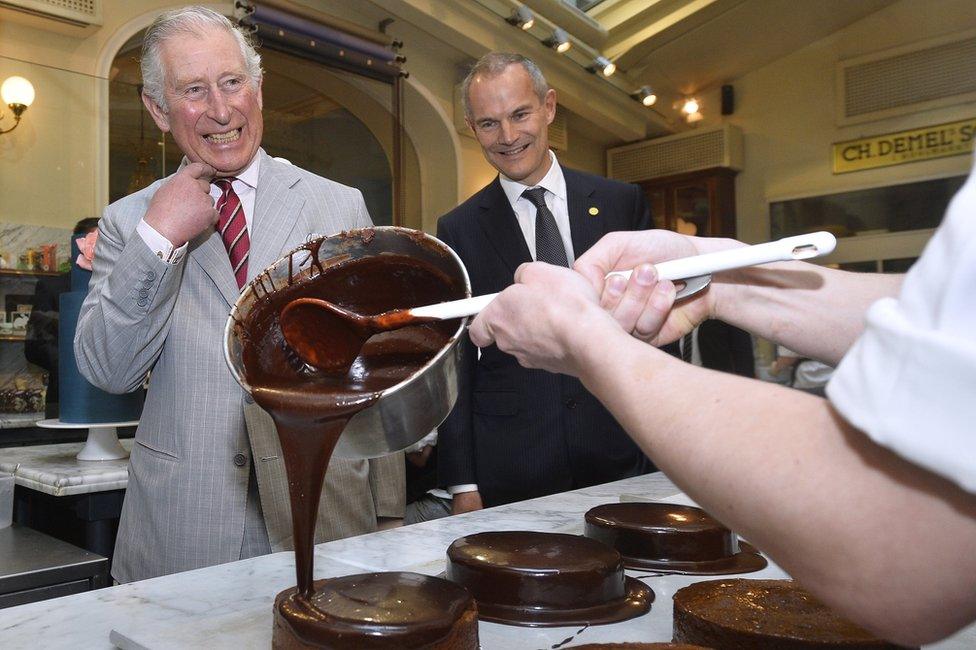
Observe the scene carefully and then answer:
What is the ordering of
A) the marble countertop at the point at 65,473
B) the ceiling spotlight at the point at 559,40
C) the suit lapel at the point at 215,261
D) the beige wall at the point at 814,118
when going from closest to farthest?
the suit lapel at the point at 215,261, the marble countertop at the point at 65,473, the ceiling spotlight at the point at 559,40, the beige wall at the point at 814,118

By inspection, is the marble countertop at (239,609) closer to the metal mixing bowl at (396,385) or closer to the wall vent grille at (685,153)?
the metal mixing bowl at (396,385)

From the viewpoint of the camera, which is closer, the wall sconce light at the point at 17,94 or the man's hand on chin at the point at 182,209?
the man's hand on chin at the point at 182,209

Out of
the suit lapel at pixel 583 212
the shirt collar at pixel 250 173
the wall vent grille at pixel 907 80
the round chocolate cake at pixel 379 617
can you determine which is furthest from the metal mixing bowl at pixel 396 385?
the wall vent grille at pixel 907 80

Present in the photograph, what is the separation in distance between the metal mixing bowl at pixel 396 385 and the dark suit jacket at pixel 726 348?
3.12 m

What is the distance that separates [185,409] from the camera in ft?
5.55

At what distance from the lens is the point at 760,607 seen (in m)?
0.97

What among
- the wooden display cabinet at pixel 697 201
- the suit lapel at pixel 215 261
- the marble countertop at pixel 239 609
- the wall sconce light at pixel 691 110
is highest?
the wall sconce light at pixel 691 110

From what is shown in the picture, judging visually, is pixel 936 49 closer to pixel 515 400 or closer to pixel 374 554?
pixel 515 400

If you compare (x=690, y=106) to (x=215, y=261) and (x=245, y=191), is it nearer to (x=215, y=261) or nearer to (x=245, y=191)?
(x=245, y=191)

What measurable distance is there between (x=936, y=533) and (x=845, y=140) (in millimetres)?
8181

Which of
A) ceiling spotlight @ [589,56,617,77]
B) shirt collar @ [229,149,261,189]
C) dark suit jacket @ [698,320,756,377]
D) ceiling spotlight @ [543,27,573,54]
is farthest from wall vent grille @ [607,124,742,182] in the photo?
shirt collar @ [229,149,261,189]

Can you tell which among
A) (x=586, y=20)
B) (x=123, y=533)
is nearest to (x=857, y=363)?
(x=123, y=533)

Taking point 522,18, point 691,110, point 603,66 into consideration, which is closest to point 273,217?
point 522,18

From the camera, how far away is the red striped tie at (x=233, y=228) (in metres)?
1.80
